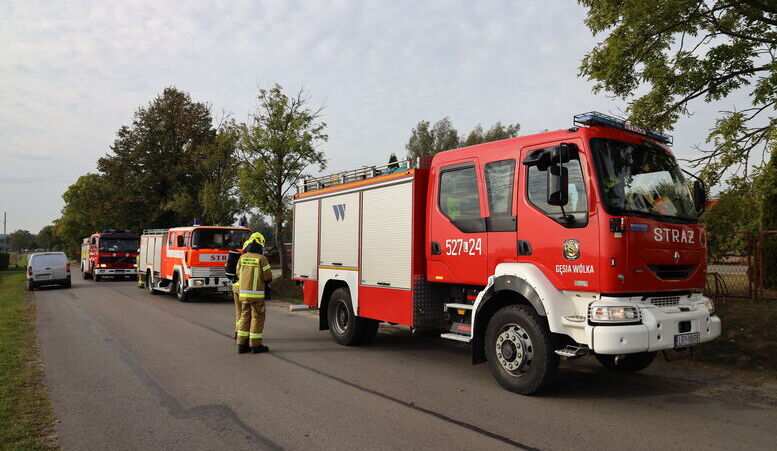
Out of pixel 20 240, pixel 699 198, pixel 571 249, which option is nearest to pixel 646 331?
pixel 571 249

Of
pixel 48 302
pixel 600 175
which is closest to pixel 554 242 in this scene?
pixel 600 175

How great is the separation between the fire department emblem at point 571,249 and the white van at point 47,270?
2287 cm

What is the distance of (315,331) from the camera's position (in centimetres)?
1059

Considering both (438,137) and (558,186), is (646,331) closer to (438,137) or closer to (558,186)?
(558,186)

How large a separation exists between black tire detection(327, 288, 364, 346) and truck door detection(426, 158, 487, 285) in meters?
2.00

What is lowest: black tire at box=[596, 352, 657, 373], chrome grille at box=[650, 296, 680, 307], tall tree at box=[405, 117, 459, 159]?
black tire at box=[596, 352, 657, 373]

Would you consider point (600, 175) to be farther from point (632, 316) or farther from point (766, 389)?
point (766, 389)

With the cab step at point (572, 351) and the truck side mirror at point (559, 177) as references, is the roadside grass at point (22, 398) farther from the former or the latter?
the truck side mirror at point (559, 177)

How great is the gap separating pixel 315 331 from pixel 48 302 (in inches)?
437

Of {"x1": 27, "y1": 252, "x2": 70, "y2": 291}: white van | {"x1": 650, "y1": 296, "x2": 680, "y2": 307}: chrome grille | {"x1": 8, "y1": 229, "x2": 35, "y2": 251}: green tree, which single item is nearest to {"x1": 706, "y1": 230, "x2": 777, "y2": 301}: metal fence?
{"x1": 650, "y1": 296, "x2": 680, "y2": 307}: chrome grille

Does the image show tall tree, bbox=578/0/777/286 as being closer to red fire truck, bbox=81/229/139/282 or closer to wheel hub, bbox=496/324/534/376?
wheel hub, bbox=496/324/534/376

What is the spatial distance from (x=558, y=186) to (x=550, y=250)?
28.4 inches

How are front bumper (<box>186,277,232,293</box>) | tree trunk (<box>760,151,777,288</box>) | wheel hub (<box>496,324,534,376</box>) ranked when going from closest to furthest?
wheel hub (<box>496,324,534,376</box>)
tree trunk (<box>760,151,777,288</box>)
front bumper (<box>186,277,232,293</box>)

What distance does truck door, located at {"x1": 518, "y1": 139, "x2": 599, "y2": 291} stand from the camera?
17.5ft
